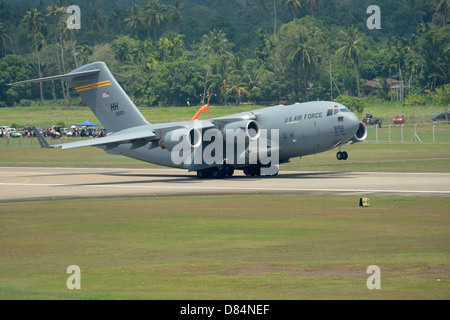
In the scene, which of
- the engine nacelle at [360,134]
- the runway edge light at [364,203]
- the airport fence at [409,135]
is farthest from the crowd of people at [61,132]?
the runway edge light at [364,203]

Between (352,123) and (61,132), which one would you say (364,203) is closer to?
(352,123)

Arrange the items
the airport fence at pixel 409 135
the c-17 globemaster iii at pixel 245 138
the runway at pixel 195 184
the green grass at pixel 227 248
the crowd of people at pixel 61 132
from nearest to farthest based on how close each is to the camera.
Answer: the green grass at pixel 227 248 < the runway at pixel 195 184 < the c-17 globemaster iii at pixel 245 138 < the airport fence at pixel 409 135 < the crowd of people at pixel 61 132

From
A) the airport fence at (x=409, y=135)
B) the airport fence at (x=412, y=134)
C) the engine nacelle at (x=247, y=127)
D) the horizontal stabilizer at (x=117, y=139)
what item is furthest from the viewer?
the airport fence at (x=409, y=135)

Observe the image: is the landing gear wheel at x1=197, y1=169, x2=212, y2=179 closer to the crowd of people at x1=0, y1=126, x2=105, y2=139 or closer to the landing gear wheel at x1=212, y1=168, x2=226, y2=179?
the landing gear wheel at x1=212, y1=168, x2=226, y2=179

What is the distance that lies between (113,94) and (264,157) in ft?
39.4

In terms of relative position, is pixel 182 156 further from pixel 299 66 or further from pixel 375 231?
pixel 299 66

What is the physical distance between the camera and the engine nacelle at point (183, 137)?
51.5 meters

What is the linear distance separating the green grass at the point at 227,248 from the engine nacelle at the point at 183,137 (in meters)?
12.6

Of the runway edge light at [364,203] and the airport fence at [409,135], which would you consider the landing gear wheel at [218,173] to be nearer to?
the runway edge light at [364,203]

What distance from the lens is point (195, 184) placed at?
49.8m

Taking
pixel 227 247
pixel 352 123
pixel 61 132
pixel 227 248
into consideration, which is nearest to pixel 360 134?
pixel 352 123

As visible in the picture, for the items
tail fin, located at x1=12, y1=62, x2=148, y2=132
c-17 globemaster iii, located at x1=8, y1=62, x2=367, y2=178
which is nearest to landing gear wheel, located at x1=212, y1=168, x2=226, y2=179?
c-17 globemaster iii, located at x1=8, y1=62, x2=367, y2=178

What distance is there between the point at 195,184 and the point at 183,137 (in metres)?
3.73

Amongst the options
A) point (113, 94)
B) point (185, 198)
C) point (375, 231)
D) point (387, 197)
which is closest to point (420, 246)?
point (375, 231)
